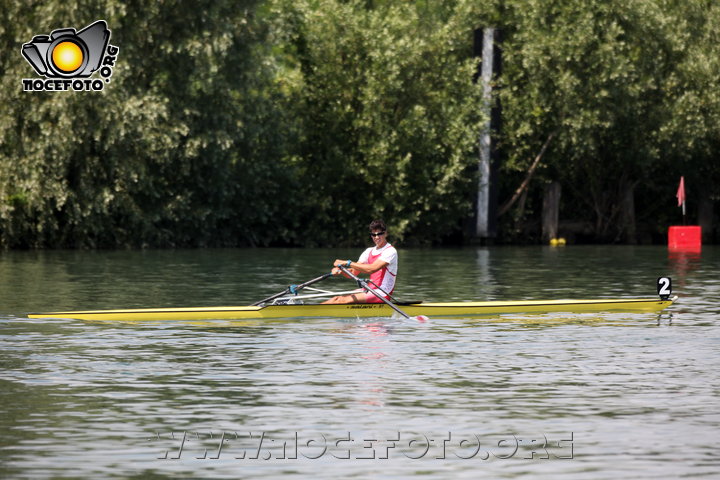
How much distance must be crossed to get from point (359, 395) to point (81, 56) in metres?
33.9

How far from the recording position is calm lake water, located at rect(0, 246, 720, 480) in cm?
1075

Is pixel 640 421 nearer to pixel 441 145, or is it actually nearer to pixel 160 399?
pixel 160 399

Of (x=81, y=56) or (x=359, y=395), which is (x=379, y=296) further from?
(x=81, y=56)

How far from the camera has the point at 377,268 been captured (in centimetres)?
2197

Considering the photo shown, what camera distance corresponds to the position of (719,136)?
2295 inches

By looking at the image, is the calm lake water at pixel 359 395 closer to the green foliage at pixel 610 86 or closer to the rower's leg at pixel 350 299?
the rower's leg at pixel 350 299

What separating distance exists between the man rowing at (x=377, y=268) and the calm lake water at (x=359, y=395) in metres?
0.47

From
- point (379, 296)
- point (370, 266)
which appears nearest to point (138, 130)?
point (370, 266)

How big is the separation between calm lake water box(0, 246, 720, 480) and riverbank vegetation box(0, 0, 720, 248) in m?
18.8

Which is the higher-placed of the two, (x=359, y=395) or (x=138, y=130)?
(x=138, y=130)

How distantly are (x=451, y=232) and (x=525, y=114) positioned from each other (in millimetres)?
5600

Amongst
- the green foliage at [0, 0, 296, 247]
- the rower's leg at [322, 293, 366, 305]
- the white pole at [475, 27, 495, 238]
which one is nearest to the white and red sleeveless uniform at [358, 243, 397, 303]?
the rower's leg at [322, 293, 366, 305]

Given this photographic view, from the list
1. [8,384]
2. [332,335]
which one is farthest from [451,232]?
[8,384]

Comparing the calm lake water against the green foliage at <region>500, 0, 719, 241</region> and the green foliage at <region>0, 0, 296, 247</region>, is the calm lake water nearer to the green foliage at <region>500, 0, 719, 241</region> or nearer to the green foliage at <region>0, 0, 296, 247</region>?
the green foliage at <region>0, 0, 296, 247</region>
